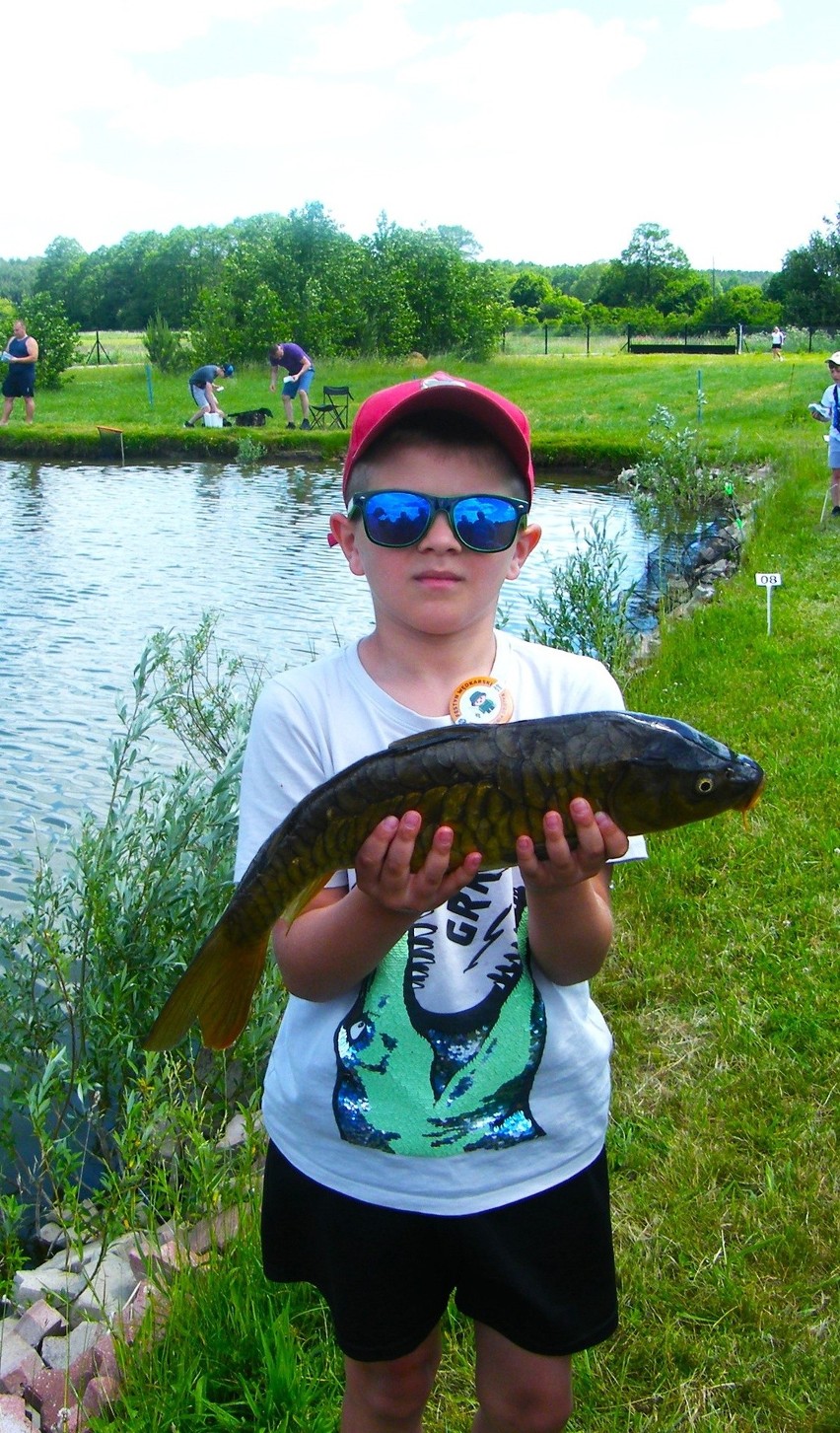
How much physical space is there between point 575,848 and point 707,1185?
200cm

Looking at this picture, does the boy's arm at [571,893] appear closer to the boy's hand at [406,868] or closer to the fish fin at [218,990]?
the boy's hand at [406,868]

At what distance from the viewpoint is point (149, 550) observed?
Answer: 556 inches

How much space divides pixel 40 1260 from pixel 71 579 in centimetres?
968

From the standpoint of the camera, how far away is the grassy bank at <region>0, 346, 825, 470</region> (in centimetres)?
2233

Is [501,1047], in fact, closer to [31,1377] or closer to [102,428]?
[31,1377]

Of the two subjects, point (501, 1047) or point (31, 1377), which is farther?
point (31, 1377)

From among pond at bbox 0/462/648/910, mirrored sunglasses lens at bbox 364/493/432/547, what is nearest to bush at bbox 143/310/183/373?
pond at bbox 0/462/648/910

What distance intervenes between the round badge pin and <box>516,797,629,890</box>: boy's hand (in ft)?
1.16

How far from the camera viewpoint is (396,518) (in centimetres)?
192

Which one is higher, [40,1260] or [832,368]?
[832,368]

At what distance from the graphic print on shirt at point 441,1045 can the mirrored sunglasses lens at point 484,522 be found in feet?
1.95

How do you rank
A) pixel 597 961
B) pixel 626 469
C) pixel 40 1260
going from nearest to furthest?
pixel 597 961 → pixel 40 1260 → pixel 626 469

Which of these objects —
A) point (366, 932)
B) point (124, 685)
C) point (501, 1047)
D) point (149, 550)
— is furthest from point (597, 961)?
point (149, 550)

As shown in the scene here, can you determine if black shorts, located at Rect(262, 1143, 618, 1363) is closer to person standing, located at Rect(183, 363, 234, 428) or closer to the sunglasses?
the sunglasses
